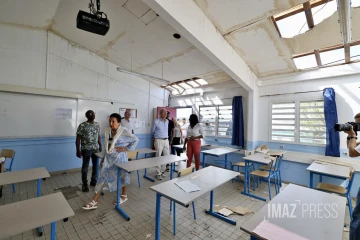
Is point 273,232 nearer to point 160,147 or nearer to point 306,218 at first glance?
point 306,218

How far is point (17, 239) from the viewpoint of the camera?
2.01m

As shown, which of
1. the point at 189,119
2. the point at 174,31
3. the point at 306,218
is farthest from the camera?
the point at 189,119

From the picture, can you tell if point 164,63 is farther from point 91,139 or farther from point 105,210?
point 105,210

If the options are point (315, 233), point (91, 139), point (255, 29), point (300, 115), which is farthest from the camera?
point (300, 115)

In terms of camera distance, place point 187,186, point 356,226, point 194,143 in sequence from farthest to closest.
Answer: point 194,143 → point 187,186 → point 356,226

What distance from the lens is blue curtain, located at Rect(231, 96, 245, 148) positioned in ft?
15.4

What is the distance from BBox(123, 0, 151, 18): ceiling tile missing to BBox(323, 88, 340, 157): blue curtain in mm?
3860

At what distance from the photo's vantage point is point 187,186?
190 cm

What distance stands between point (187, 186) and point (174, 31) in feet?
9.41

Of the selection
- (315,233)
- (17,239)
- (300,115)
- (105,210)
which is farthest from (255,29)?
(17,239)

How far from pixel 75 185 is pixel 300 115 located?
16.9 feet

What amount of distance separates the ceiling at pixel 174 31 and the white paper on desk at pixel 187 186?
2.55 metres

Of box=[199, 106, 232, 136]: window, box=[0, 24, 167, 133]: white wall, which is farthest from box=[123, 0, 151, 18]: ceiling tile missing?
box=[199, 106, 232, 136]: window

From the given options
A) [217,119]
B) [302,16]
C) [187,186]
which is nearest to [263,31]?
[302,16]
